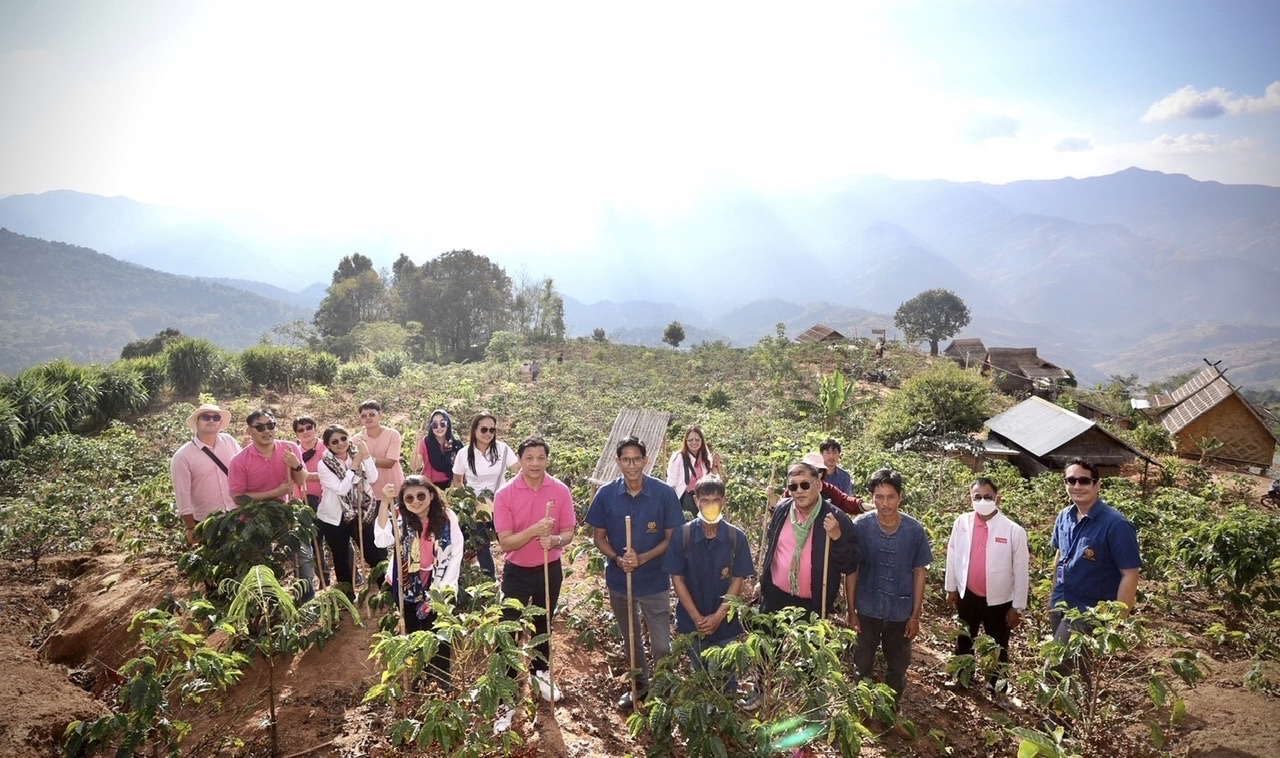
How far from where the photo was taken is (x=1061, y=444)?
11703 mm

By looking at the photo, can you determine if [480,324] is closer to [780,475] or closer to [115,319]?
[780,475]

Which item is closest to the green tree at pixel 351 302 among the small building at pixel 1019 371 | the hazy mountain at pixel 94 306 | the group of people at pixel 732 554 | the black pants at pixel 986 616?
the small building at pixel 1019 371

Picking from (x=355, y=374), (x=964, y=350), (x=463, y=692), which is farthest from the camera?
(x=964, y=350)

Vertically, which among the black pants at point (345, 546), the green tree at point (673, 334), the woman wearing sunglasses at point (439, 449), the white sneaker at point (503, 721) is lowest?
the white sneaker at point (503, 721)

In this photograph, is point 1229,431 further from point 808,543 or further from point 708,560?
point 708,560

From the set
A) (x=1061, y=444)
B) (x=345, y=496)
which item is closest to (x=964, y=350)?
(x=1061, y=444)

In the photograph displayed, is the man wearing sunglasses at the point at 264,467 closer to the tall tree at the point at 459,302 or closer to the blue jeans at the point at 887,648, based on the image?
the blue jeans at the point at 887,648

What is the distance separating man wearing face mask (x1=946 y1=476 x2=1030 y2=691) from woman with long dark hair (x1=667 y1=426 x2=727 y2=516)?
186 centimetres

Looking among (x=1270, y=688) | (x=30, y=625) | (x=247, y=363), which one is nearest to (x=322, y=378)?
(x=247, y=363)

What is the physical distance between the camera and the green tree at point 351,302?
44250 mm

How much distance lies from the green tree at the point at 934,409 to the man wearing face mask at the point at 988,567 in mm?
10522

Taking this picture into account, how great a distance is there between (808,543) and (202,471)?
4337mm

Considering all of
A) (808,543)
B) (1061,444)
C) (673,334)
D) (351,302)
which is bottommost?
(1061,444)

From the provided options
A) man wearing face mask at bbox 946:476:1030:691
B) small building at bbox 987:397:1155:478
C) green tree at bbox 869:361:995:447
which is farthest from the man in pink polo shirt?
green tree at bbox 869:361:995:447
